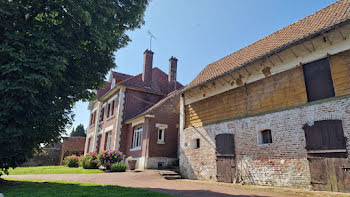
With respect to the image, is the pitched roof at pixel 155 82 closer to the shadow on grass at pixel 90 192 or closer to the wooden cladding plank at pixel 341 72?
the shadow on grass at pixel 90 192

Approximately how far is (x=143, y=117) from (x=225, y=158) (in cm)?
812

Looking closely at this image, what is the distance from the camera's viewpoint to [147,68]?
20.9 meters

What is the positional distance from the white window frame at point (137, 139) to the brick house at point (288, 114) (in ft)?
22.0

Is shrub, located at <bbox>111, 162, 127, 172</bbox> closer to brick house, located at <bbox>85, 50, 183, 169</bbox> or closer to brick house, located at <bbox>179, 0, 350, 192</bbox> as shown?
brick house, located at <bbox>85, 50, 183, 169</bbox>

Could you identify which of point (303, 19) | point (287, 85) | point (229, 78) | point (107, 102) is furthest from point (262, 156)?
point (107, 102)

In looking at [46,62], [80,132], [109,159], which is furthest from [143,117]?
[80,132]

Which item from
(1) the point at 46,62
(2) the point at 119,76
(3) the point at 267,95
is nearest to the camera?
(1) the point at 46,62

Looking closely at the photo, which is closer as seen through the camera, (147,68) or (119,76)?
(147,68)

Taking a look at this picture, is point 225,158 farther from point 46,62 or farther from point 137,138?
point 137,138

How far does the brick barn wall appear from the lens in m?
6.88

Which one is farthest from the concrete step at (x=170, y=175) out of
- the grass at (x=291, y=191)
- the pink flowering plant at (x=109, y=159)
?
the pink flowering plant at (x=109, y=159)

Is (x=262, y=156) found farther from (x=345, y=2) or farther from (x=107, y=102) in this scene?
(x=107, y=102)

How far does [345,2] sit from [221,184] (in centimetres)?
849

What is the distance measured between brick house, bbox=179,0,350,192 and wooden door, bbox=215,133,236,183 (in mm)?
40
